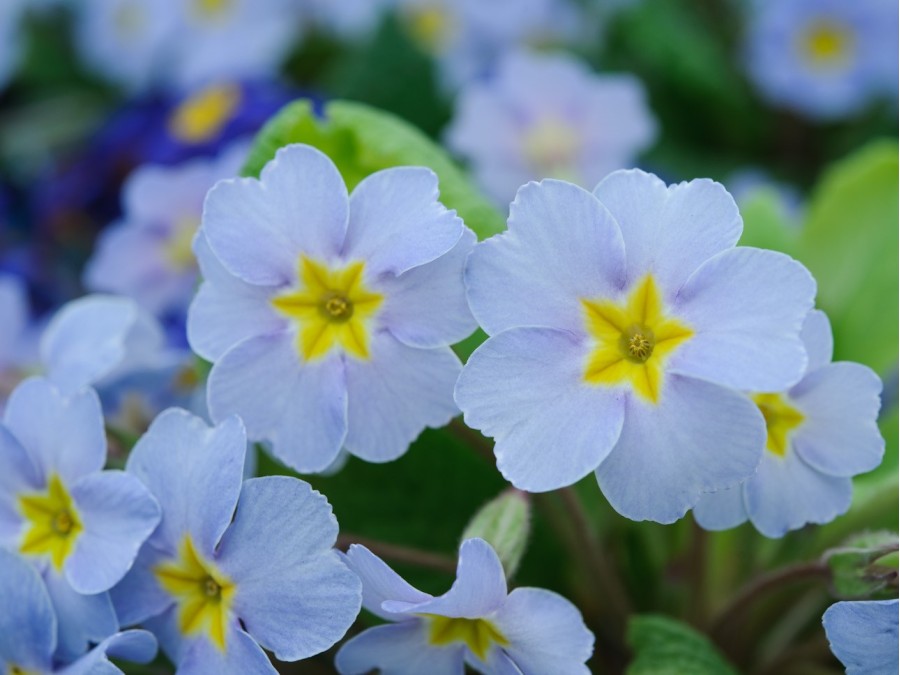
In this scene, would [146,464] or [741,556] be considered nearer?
[146,464]

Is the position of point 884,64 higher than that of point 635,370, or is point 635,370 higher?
point 635,370

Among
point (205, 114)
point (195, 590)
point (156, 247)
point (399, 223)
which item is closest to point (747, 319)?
point (399, 223)

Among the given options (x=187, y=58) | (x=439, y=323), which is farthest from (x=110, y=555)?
(x=187, y=58)

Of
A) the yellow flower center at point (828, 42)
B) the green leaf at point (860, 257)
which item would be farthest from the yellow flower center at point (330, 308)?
the yellow flower center at point (828, 42)

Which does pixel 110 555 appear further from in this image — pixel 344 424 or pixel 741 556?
pixel 741 556

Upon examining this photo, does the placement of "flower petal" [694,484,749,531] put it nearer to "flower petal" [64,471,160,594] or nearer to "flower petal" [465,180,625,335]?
"flower petal" [465,180,625,335]

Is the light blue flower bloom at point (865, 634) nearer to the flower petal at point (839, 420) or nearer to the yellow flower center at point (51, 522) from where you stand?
the flower petal at point (839, 420)

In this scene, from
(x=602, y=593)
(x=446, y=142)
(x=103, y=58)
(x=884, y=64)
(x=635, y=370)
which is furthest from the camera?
(x=103, y=58)
